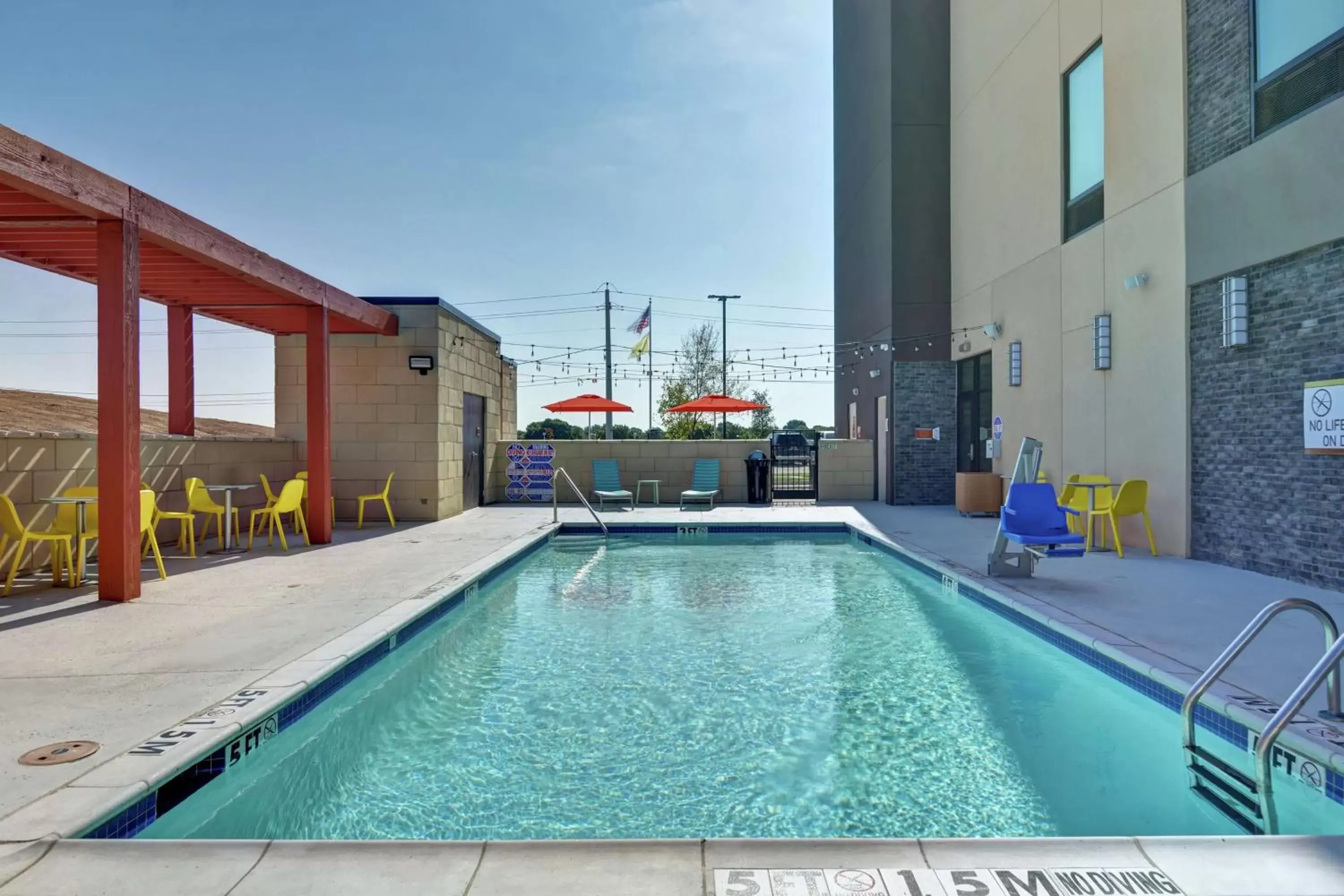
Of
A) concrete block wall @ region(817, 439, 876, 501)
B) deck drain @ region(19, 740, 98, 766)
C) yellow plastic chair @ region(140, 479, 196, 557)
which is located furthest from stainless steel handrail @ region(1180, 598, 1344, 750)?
concrete block wall @ region(817, 439, 876, 501)

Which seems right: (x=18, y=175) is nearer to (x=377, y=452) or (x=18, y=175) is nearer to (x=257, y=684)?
(x=257, y=684)

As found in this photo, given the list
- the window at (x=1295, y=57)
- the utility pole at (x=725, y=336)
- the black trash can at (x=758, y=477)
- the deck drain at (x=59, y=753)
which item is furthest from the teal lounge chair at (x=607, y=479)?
the utility pole at (x=725, y=336)

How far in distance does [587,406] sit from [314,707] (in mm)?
9733

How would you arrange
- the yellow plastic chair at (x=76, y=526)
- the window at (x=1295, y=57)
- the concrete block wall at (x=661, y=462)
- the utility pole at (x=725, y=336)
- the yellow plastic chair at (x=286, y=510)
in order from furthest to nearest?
the utility pole at (x=725, y=336)
the concrete block wall at (x=661, y=462)
the yellow plastic chair at (x=286, y=510)
the yellow plastic chair at (x=76, y=526)
the window at (x=1295, y=57)

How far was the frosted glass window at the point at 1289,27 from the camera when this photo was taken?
4996mm

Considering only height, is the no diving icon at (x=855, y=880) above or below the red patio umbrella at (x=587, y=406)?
below

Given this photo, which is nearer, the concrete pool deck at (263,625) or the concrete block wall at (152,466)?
the concrete pool deck at (263,625)

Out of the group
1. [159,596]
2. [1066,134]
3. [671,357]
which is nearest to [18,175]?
[159,596]

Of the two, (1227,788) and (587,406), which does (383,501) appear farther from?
(1227,788)

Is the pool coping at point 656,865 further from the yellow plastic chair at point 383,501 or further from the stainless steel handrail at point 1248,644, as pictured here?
the yellow plastic chair at point 383,501

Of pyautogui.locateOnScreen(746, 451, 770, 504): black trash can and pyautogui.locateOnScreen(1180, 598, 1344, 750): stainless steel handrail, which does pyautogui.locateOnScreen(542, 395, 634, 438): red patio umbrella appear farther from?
pyautogui.locateOnScreen(1180, 598, 1344, 750): stainless steel handrail

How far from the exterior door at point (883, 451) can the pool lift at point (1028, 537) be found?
6493mm

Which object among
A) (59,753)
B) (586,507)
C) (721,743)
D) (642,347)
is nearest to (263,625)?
(59,753)

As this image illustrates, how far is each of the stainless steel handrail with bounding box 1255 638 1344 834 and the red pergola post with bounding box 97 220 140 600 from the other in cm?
585
